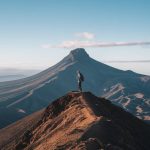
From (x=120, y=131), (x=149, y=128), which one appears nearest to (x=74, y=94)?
(x=149, y=128)

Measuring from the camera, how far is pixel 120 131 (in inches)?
1480

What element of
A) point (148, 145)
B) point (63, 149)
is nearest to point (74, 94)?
point (148, 145)

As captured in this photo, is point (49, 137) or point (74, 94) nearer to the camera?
point (49, 137)

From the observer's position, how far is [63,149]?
32.4 meters

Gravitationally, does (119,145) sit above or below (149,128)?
above

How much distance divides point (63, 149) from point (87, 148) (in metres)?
2.97

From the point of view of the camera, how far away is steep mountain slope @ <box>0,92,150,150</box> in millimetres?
33181

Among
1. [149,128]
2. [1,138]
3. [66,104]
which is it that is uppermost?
[66,104]

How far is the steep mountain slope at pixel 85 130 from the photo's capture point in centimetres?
3318

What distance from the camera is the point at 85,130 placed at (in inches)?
1384

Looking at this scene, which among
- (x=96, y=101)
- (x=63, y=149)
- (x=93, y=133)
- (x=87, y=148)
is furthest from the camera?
(x=96, y=101)

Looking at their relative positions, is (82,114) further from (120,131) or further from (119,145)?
(119,145)

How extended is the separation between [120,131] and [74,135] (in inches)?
212

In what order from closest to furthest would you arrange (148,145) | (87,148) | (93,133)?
(87,148)
(93,133)
(148,145)
